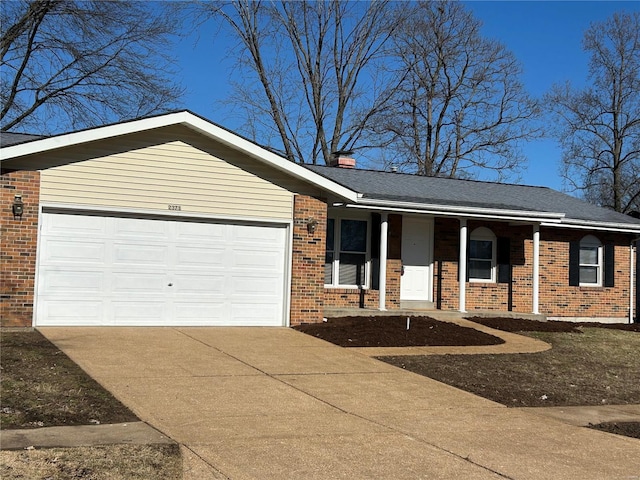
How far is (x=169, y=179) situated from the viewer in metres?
14.0

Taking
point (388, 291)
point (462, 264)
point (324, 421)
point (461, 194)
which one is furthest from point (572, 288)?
point (324, 421)

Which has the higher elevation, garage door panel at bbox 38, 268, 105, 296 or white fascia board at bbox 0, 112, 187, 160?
white fascia board at bbox 0, 112, 187, 160

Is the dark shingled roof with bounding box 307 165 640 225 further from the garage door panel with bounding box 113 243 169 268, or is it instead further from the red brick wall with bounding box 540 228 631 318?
the garage door panel with bounding box 113 243 169 268

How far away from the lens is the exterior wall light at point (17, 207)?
41.6 ft

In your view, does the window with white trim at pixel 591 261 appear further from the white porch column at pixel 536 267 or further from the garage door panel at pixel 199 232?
the garage door panel at pixel 199 232

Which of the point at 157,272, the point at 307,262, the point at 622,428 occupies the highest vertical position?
the point at 307,262

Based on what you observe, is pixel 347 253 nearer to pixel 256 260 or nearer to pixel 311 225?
pixel 311 225

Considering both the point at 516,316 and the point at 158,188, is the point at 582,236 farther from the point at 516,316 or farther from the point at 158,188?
the point at 158,188

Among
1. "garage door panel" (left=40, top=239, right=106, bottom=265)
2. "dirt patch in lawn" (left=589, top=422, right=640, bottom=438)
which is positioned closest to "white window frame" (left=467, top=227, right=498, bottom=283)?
"garage door panel" (left=40, top=239, right=106, bottom=265)

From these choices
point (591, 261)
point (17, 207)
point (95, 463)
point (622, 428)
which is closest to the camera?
point (95, 463)

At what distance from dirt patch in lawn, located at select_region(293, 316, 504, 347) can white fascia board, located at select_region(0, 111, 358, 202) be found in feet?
8.85

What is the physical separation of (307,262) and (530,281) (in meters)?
7.81

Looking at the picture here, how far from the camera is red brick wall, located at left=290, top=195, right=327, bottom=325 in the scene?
49.2ft

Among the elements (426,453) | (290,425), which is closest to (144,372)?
(290,425)
